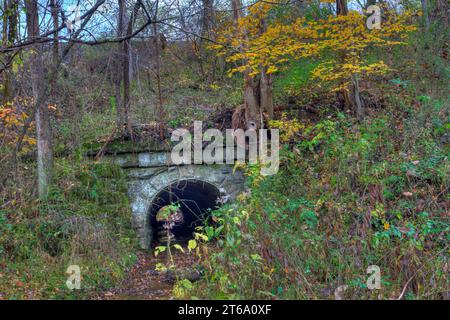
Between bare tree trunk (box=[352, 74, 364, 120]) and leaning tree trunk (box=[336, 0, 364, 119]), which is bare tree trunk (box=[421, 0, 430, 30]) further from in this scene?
bare tree trunk (box=[352, 74, 364, 120])

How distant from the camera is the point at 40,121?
283 inches

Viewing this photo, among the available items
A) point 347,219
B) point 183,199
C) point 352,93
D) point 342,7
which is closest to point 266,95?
point 352,93

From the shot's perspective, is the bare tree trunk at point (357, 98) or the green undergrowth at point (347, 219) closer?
the green undergrowth at point (347, 219)

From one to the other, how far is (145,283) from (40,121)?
3.36 m

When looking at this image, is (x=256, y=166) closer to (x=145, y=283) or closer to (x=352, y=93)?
(x=145, y=283)

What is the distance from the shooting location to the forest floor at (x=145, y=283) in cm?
608

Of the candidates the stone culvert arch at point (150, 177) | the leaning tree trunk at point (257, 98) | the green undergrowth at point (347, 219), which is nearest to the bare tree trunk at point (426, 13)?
the green undergrowth at point (347, 219)

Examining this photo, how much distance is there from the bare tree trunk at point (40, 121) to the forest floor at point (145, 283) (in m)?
2.08

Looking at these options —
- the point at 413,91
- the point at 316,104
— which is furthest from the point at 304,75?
the point at 413,91

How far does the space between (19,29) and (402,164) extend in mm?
7100

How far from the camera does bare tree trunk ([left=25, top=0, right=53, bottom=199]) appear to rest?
681cm

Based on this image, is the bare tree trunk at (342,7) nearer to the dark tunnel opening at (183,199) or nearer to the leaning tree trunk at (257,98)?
the leaning tree trunk at (257,98)

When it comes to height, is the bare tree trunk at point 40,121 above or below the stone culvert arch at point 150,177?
above
